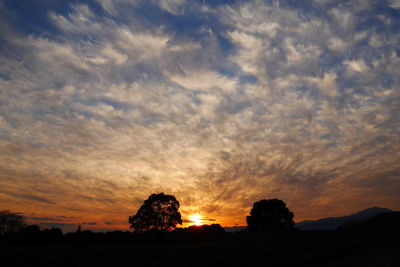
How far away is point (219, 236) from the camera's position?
69.8 metres

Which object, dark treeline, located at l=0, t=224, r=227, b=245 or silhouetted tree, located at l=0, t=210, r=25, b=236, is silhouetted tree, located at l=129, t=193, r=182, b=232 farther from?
silhouetted tree, located at l=0, t=210, r=25, b=236

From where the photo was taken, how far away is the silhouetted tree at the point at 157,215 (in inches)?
2463

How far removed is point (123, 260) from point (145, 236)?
3677 cm

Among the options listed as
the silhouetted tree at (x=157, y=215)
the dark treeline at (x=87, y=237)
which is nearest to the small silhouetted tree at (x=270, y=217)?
the dark treeline at (x=87, y=237)

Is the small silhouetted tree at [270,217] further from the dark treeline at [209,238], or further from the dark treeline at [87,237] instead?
the dark treeline at [87,237]

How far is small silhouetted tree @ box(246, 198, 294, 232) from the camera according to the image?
80.6 metres

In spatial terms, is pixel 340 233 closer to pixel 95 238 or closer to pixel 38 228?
pixel 95 238

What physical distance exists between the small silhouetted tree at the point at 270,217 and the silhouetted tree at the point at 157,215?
2858 centimetres

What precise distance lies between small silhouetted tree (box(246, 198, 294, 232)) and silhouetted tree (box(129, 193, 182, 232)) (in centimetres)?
2858

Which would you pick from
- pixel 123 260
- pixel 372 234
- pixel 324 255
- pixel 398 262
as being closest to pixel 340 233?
pixel 372 234

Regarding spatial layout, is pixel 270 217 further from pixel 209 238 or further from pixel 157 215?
pixel 157 215

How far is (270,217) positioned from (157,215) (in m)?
37.6

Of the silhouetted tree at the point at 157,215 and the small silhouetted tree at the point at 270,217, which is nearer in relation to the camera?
the silhouetted tree at the point at 157,215

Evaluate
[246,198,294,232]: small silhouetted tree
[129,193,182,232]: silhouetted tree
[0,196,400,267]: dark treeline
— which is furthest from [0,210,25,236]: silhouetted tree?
[246,198,294,232]: small silhouetted tree
